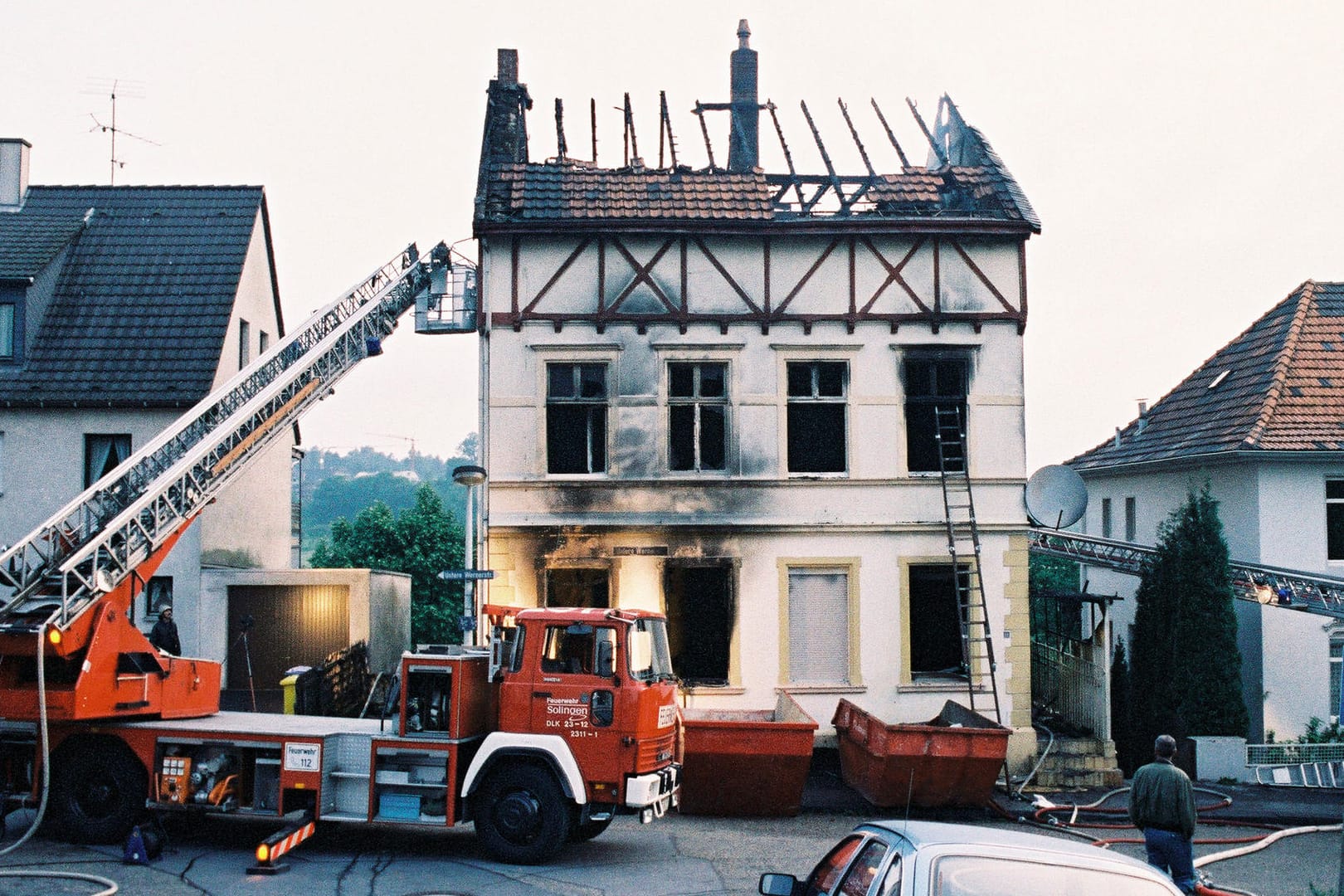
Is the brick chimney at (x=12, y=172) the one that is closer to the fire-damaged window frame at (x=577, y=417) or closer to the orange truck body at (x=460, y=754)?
the fire-damaged window frame at (x=577, y=417)

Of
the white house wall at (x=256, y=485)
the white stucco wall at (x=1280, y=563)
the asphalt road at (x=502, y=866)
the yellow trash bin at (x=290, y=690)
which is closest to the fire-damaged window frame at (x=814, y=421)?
the asphalt road at (x=502, y=866)

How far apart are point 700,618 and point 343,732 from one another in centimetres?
768

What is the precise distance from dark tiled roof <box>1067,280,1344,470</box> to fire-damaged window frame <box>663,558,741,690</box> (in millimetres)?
10942

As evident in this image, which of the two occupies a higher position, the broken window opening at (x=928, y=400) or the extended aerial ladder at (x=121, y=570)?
the broken window opening at (x=928, y=400)

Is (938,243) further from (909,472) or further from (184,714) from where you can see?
(184,714)

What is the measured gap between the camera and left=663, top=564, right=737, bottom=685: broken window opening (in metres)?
20.5

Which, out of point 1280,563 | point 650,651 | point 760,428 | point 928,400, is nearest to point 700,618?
point 760,428

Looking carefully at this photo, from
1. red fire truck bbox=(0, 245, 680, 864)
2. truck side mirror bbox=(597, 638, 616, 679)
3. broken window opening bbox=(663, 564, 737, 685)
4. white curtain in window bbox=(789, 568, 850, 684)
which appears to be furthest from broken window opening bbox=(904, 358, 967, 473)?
truck side mirror bbox=(597, 638, 616, 679)

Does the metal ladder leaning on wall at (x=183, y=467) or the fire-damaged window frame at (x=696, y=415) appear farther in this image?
the fire-damaged window frame at (x=696, y=415)

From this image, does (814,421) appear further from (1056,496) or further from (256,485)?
(256,485)

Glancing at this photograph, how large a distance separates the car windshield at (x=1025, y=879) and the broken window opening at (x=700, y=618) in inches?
549

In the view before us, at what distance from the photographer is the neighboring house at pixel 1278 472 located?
24.5 metres

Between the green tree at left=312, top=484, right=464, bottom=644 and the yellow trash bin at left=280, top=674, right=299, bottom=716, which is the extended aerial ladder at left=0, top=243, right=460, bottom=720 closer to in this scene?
the yellow trash bin at left=280, top=674, right=299, bottom=716

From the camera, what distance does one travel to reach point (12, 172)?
2680 centimetres
